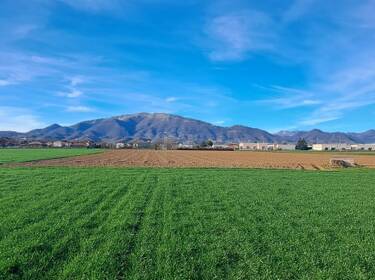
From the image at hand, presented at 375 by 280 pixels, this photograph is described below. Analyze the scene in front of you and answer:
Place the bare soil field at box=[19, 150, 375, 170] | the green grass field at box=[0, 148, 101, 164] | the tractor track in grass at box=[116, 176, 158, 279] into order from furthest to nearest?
the green grass field at box=[0, 148, 101, 164] → the bare soil field at box=[19, 150, 375, 170] → the tractor track in grass at box=[116, 176, 158, 279]

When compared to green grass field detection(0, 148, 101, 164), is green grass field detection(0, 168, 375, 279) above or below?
below

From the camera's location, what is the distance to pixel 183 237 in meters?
9.64

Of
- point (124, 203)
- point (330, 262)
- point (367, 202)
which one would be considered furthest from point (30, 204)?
point (367, 202)

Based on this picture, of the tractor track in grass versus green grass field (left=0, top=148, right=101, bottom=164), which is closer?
the tractor track in grass

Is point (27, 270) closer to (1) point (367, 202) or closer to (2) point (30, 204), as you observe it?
(2) point (30, 204)

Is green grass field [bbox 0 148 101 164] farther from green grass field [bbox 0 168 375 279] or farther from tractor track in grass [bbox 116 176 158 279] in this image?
tractor track in grass [bbox 116 176 158 279]

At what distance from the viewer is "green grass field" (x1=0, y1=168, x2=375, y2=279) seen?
23.6ft

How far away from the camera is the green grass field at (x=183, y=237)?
7195 mm

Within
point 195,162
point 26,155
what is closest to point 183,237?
point 195,162

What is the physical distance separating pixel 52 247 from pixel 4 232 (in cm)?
210

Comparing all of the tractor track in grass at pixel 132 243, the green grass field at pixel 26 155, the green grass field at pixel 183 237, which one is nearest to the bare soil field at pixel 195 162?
the green grass field at pixel 26 155

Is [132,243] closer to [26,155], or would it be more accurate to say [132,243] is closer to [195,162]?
[195,162]

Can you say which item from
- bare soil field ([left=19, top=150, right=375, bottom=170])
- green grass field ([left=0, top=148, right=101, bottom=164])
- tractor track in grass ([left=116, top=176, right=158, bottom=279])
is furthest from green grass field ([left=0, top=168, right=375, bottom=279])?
green grass field ([left=0, top=148, right=101, bottom=164])

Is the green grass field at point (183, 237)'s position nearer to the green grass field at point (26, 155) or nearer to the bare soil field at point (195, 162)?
the bare soil field at point (195, 162)
